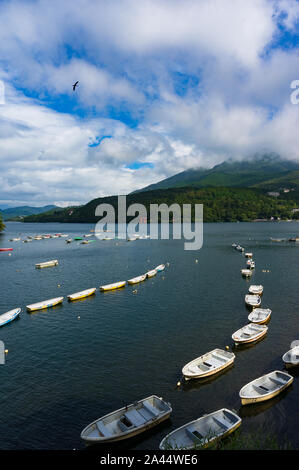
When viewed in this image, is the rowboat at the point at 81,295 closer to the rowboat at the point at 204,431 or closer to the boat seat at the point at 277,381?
the rowboat at the point at 204,431

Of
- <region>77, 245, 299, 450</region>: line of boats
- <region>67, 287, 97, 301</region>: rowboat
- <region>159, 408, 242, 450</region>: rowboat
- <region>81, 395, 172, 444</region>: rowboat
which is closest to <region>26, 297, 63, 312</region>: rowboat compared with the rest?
<region>67, 287, 97, 301</region>: rowboat

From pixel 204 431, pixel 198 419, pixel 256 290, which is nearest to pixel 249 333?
pixel 198 419

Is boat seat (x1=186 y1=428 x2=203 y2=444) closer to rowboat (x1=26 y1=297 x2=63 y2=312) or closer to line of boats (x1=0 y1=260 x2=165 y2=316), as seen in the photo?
line of boats (x1=0 y1=260 x2=165 y2=316)

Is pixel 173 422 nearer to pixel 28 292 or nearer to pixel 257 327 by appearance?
pixel 257 327

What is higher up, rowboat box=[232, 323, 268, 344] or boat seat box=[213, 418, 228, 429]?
rowboat box=[232, 323, 268, 344]

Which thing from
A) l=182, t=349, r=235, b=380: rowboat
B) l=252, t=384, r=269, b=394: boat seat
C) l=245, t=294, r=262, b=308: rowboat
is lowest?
l=252, t=384, r=269, b=394: boat seat

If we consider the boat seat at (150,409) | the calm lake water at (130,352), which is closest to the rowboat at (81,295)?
the calm lake water at (130,352)
